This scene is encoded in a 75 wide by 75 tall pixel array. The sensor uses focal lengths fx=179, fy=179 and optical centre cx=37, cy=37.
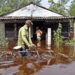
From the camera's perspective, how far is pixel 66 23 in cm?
1977

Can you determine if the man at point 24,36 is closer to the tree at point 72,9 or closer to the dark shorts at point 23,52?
the dark shorts at point 23,52

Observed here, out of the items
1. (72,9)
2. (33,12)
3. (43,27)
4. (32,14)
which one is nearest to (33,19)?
(32,14)

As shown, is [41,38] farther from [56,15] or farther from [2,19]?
[2,19]

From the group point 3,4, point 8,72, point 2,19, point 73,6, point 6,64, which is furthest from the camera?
point 3,4

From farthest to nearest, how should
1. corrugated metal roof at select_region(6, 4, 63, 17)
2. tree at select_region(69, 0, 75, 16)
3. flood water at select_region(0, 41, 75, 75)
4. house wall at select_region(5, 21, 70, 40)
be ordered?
tree at select_region(69, 0, 75, 16) → house wall at select_region(5, 21, 70, 40) → corrugated metal roof at select_region(6, 4, 63, 17) → flood water at select_region(0, 41, 75, 75)

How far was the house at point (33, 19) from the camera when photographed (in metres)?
17.6

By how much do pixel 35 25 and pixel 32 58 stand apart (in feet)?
39.8

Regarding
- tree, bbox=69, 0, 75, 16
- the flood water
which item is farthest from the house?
tree, bbox=69, 0, 75, 16

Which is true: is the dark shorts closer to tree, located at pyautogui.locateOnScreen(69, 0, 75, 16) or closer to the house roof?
the house roof

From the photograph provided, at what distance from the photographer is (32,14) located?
1853cm

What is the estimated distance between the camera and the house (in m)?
17.6

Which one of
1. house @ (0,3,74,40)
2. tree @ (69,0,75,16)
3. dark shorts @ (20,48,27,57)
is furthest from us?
tree @ (69,0,75,16)

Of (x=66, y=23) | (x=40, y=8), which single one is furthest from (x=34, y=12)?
(x=66, y=23)

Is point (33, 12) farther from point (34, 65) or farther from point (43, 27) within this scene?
point (34, 65)
